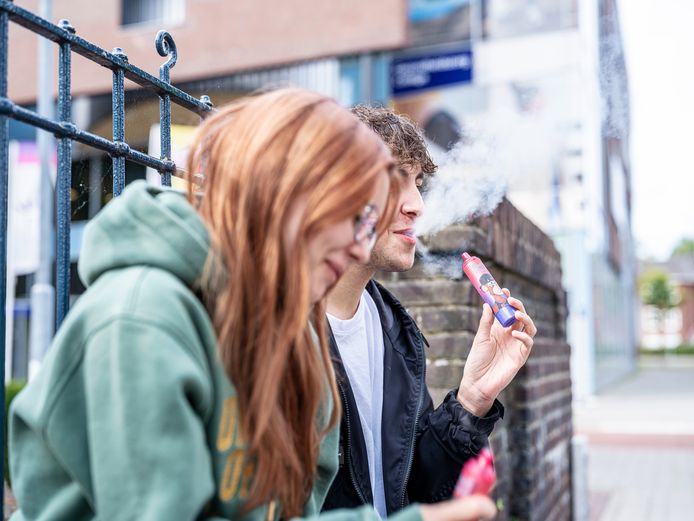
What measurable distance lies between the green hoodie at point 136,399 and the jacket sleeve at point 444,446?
0.84 meters

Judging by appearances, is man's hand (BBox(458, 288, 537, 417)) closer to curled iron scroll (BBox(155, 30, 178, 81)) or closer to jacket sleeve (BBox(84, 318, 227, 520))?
curled iron scroll (BBox(155, 30, 178, 81))

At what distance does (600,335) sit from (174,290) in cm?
2052

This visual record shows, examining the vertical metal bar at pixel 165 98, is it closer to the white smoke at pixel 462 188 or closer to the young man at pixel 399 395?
the young man at pixel 399 395

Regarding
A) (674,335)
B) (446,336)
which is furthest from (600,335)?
(674,335)

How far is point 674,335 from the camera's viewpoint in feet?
208

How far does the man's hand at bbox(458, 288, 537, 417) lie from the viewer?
76.5 inches

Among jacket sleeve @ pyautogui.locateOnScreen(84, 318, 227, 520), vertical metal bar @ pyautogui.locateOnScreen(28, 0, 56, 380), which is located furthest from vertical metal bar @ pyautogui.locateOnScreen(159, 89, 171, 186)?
vertical metal bar @ pyautogui.locateOnScreen(28, 0, 56, 380)

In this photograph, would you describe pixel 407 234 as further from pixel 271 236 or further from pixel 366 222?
pixel 271 236

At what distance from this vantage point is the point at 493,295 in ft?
6.41

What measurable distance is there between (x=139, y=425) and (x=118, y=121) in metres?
0.91

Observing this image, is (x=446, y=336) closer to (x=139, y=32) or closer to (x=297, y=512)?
(x=297, y=512)

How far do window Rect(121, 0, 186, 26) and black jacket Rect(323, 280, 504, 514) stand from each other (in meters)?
18.2

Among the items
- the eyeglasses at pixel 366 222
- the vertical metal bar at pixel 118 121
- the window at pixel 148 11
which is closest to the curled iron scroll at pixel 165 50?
the vertical metal bar at pixel 118 121

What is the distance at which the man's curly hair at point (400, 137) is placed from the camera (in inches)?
82.3
